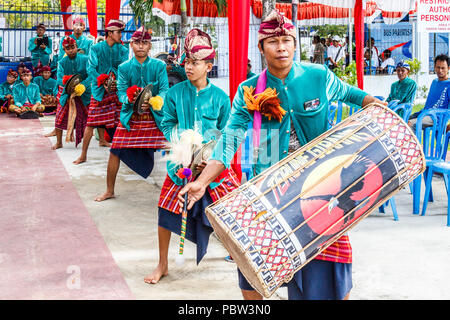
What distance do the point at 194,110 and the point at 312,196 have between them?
1574mm

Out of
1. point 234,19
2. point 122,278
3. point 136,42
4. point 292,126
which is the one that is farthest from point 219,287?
point 136,42

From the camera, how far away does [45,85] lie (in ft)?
45.9

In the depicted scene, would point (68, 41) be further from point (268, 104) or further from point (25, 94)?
point (268, 104)

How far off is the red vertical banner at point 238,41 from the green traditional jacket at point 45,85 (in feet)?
33.1

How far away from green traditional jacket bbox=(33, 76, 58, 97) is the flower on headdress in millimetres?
12111

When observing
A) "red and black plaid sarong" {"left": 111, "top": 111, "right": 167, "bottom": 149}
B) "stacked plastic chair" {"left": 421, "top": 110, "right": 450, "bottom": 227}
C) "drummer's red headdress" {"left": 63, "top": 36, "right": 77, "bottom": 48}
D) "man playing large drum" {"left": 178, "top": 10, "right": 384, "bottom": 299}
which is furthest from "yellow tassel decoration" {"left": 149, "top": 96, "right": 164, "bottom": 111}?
"drummer's red headdress" {"left": 63, "top": 36, "right": 77, "bottom": 48}

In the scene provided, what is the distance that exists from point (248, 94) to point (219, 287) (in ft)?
5.13

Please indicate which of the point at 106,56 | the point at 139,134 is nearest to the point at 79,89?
the point at 106,56

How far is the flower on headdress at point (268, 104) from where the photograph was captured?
2.58 metres

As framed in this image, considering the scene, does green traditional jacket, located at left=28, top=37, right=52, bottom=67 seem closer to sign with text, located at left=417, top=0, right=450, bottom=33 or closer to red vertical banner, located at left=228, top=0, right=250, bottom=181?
sign with text, located at left=417, top=0, right=450, bottom=33

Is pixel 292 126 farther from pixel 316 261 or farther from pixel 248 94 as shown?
pixel 316 261

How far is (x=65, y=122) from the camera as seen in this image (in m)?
8.55

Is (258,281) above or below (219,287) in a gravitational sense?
above

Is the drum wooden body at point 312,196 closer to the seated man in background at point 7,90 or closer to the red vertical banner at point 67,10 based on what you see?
the red vertical banner at point 67,10
